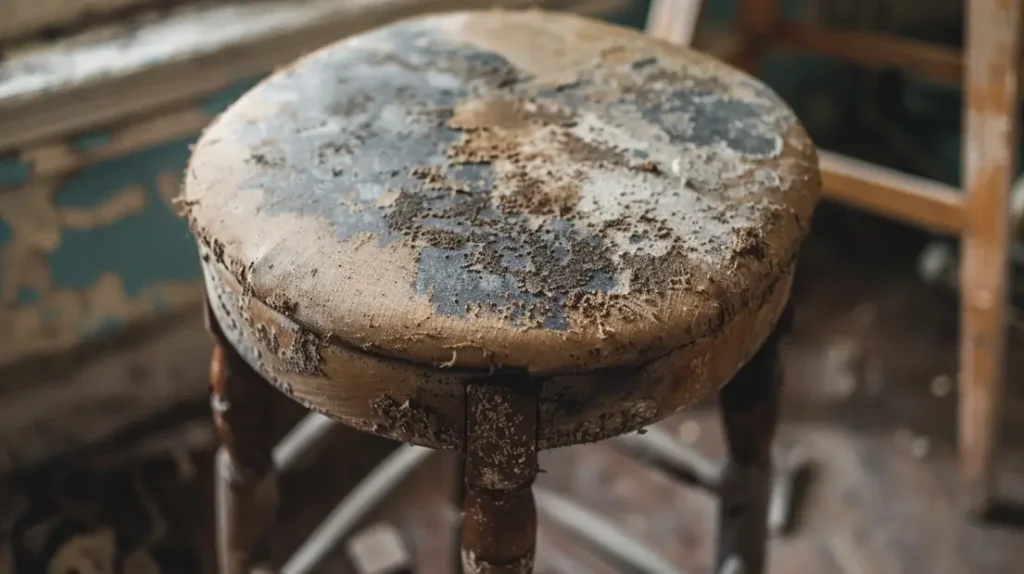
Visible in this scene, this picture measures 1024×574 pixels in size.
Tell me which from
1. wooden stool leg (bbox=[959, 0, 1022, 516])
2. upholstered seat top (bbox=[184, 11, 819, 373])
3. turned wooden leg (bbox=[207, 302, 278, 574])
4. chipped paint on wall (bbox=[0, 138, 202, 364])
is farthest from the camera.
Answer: chipped paint on wall (bbox=[0, 138, 202, 364])

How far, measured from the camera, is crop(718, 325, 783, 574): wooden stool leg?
2.38 feet

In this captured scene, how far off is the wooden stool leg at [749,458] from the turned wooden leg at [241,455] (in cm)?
35

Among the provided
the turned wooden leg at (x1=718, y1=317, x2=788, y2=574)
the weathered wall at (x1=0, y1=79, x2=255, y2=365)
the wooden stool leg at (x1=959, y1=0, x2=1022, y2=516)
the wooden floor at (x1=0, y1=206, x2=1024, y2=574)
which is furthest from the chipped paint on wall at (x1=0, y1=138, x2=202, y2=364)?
the wooden stool leg at (x1=959, y1=0, x2=1022, y2=516)

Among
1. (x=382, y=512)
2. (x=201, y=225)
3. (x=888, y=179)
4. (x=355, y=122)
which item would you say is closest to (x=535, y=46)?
(x=355, y=122)

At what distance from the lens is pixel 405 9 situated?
3.96ft

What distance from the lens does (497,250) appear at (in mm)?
551

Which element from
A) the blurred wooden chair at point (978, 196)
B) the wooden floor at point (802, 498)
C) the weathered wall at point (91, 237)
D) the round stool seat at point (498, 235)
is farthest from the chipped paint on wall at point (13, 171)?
the blurred wooden chair at point (978, 196)

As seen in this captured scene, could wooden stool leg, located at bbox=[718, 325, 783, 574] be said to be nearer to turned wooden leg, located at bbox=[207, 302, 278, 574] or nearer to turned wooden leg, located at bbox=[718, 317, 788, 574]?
turned wooden leg, located at bbox=[718, 317, 788, 574]

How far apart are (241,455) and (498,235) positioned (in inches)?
12.1

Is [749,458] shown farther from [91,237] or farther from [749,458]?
[91,237]

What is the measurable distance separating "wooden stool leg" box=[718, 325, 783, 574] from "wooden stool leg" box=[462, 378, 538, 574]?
0.77 feet

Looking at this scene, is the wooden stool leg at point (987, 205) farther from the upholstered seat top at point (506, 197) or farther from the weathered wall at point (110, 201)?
the weathered wall at point (110, 201)

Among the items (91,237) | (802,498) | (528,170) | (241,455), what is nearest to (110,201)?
(91,237)

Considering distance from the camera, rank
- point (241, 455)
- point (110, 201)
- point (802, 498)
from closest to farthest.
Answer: point (241, 455) → point (110, 201) → point (802, 498)
